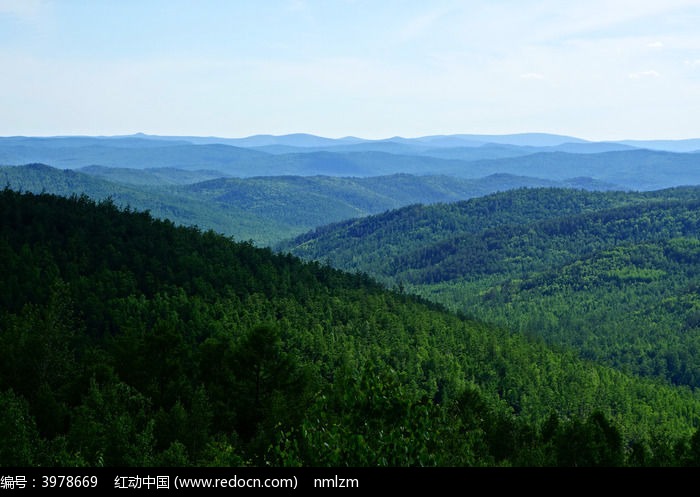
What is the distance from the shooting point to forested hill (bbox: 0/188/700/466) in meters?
36.3

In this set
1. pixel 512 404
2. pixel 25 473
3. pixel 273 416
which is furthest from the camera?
pixel 512 404

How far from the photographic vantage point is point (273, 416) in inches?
2014

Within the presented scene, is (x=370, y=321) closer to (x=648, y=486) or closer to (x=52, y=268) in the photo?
(x=52, y=268)

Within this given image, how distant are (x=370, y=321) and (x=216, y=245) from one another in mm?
39951

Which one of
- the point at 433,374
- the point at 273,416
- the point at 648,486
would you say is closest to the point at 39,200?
the point at 433,374

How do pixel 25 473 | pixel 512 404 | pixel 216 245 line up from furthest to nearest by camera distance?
pixel 216 245, pixel 512 404, pixel 25 473

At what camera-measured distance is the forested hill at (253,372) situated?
3634 cm

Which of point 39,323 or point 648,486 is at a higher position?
point 648,486

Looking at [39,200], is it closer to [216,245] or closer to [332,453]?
[216,245]

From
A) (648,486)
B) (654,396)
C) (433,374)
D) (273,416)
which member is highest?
(648,486)

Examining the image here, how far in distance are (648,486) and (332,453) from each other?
12.1 meters

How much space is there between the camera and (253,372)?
57531 millimetres

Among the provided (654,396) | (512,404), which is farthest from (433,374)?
(654,396)

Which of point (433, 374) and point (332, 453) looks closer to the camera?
point (332, 453)
